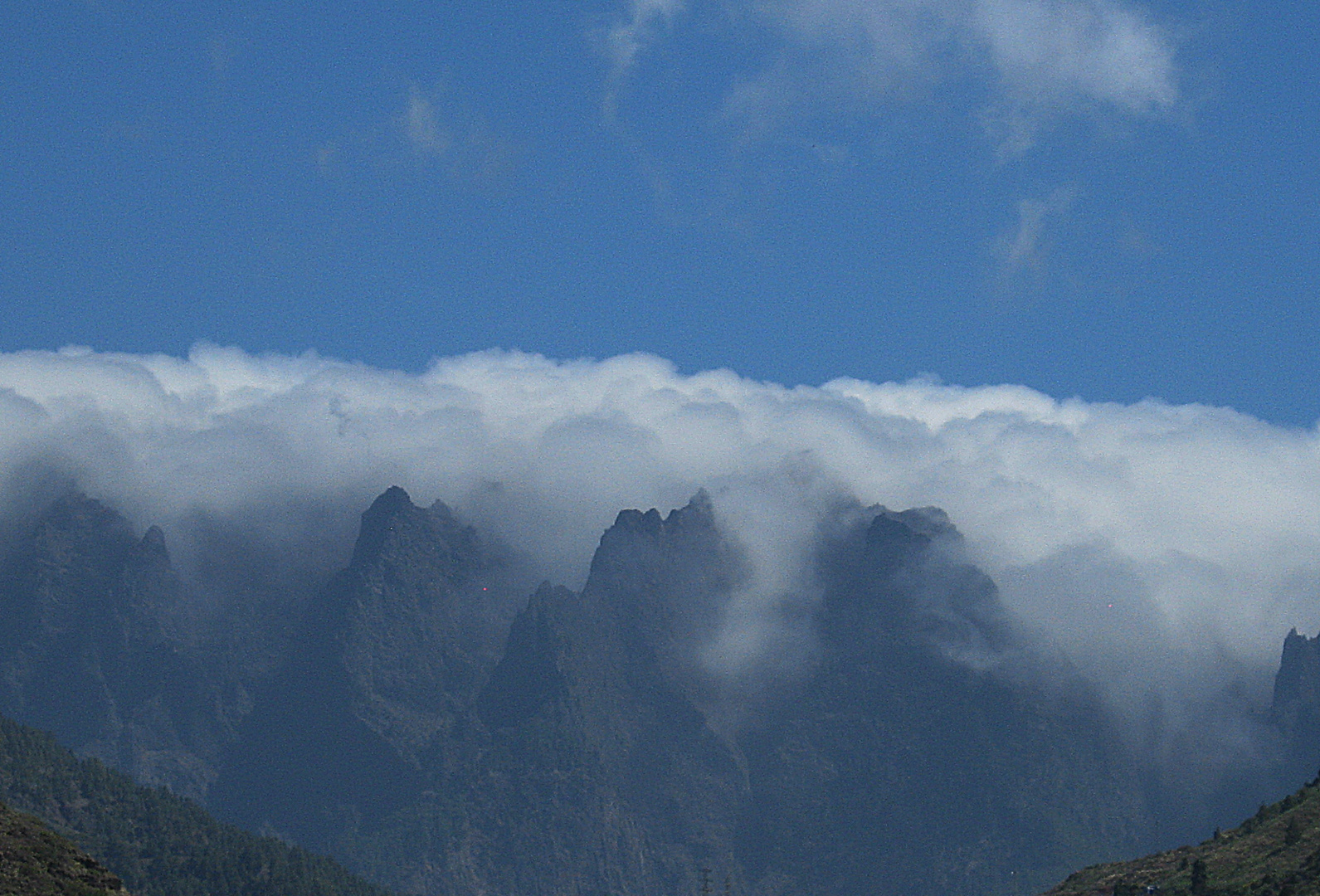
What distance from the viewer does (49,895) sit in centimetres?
18975

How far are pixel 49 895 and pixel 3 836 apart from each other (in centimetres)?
1238

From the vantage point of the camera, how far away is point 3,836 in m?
199
